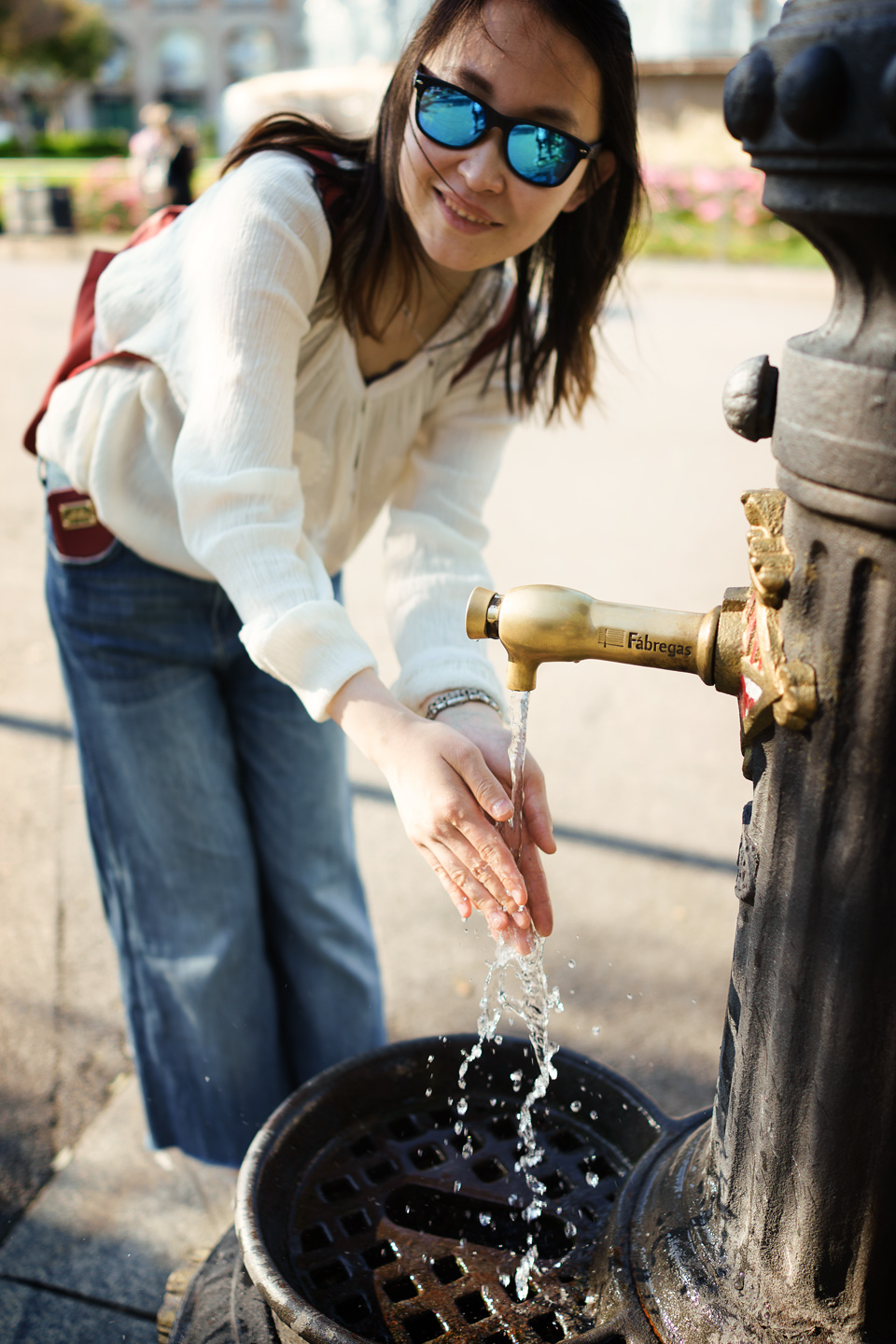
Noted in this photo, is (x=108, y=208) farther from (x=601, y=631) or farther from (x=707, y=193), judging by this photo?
(x=601, y=631)

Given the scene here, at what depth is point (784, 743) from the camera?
0.88 meters

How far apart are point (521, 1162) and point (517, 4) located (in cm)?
129

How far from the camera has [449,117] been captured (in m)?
1.30

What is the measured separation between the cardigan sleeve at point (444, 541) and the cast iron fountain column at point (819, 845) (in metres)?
0.60

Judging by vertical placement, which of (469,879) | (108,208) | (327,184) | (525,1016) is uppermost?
(327,184)

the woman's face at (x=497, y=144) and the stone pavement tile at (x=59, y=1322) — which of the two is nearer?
the woman's face at (x=497, y=144)

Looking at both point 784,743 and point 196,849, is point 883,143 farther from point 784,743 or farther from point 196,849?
point 196,849

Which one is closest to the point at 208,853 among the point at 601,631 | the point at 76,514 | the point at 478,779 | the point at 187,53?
the point at 76,514

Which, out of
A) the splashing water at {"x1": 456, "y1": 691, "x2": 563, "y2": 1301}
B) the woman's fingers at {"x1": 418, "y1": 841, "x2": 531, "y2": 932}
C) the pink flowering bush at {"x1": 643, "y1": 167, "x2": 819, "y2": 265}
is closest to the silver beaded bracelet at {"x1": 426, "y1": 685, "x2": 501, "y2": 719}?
the splashing water at {"x1": 456, "y1": 691, "x2": 563, "y2": 1301}

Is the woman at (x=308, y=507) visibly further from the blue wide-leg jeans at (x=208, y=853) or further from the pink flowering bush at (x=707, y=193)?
the pink flowering bush at (x=707, y=193)

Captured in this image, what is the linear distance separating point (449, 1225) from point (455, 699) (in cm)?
60

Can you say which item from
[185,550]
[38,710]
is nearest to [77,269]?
[38,710]

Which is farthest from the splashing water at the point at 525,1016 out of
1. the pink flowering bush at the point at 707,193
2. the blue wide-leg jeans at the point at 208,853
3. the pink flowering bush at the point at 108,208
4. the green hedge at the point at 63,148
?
the green hedge at the point at 63,148

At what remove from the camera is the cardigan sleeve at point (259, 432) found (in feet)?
4.01
